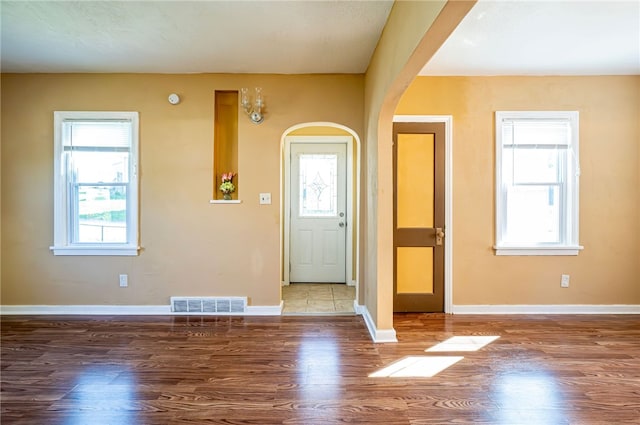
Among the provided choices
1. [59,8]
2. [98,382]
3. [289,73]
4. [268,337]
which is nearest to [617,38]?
[289,73]

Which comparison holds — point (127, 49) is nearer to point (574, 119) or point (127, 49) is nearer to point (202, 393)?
point (202, 393)

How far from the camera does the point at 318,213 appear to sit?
205 inches

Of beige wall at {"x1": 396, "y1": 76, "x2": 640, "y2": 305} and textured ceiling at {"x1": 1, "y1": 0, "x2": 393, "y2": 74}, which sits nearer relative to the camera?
textured ceiling at {"x1": 1, "y1": 0, "x2": 393, "y2": 74}

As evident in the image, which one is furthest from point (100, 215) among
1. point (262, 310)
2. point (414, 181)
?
point (414, 181)

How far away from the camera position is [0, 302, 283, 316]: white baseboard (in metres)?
3.69

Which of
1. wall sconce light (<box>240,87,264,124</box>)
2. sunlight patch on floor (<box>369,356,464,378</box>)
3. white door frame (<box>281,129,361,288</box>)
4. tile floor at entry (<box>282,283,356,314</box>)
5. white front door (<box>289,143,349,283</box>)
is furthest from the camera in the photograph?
white front door (<box>289,143,349,283</box>)

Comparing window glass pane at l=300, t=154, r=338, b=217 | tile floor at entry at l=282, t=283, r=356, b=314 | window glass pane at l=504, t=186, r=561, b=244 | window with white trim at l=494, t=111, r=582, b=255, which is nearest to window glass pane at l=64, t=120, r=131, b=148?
window glass pane at l=300, t=154, r=338, b=217

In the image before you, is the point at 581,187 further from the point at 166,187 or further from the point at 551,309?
the point at 166,187

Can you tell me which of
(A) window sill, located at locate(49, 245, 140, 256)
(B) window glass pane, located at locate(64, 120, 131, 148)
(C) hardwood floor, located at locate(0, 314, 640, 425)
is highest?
(B) window glass pane, located at locate(64, 120, 131, 148)

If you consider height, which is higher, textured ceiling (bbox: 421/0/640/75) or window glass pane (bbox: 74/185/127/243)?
textured ceiling (bbox: 421/0/640/75)

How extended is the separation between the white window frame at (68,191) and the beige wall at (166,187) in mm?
72

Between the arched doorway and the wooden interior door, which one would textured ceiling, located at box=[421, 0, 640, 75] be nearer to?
the wooden interior door

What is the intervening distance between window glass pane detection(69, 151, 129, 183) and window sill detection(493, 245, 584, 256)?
13.6 feet

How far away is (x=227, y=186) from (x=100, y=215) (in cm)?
145
